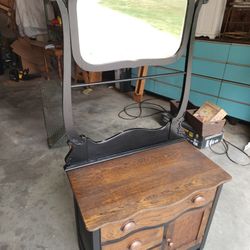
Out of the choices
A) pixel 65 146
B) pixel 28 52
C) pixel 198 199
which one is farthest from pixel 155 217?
pixel 28 52

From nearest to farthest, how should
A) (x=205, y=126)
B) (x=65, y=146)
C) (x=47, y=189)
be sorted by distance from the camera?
(x=47, y=189) < (x=205, y=126) < (x=65, y=146)

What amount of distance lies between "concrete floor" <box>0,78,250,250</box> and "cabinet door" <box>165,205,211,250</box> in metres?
0.26

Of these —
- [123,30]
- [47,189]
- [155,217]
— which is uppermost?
[123,30]

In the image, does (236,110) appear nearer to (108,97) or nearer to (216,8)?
(216,8)

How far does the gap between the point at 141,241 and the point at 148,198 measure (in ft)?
0.72

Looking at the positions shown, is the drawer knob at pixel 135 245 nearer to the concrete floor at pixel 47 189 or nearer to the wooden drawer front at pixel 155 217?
the wooden drawer front at pixel 155 217

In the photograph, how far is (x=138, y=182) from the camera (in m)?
0.93

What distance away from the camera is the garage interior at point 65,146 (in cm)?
139

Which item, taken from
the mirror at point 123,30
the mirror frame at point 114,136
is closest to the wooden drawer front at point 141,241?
the mirror frame at point 114,136

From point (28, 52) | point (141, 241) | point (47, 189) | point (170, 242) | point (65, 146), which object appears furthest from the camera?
point (28, 52)

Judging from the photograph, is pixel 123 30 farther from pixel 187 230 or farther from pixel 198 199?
pixel 187 230

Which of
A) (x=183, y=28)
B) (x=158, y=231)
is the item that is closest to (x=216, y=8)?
(x=183, y=28)

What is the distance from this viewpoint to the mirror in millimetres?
780

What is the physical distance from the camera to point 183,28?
97 centimetres
